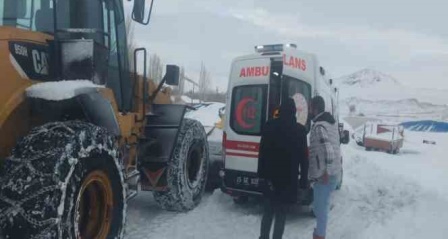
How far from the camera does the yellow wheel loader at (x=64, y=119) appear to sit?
3383mm

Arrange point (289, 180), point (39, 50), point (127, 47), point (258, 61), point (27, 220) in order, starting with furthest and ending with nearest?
point (258, 61), point (127, 47), point (289, 180), point (39, 50), point (27, 220)

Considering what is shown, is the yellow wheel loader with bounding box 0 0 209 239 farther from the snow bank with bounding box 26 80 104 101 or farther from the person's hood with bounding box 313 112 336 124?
the person's hood with bounding box 313 112 336 124

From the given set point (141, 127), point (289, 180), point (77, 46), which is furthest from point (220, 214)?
point (77, 46)

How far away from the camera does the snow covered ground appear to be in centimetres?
602

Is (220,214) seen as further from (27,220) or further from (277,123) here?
(27,220)

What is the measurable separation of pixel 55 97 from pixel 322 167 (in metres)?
2.85

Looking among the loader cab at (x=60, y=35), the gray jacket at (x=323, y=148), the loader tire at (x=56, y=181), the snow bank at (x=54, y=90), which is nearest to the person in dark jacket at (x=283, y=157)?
the gray jacket at (x=323, y=148)

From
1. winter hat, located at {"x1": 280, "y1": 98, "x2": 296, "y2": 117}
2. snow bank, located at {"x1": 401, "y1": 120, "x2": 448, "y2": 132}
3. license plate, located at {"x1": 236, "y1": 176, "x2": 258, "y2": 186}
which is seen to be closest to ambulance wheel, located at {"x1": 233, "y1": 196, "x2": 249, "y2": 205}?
license plate, located at {"x1": 236, "y1": 176, "x2": 258, "y2": 186}

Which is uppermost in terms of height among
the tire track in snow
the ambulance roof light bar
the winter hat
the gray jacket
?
Result: the ambulance roof light bar

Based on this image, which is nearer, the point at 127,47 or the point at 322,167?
the point at 322,167

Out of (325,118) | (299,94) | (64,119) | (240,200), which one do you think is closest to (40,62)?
(64,119)

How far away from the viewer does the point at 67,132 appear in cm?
371

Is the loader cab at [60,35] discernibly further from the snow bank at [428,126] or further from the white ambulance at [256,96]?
the snow bank at [428,126]

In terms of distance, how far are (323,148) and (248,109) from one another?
222 cm
